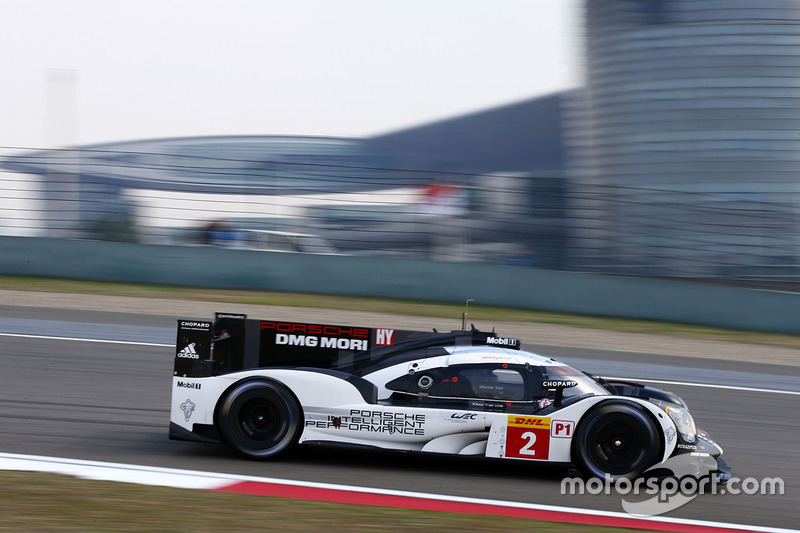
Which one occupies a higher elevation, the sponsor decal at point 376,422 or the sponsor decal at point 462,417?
the sponsor decal at point 462,417

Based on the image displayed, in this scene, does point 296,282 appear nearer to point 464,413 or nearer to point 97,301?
point 97,301

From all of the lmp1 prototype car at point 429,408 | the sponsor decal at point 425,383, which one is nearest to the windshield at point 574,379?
the lmp1 prototype car at point 429,408

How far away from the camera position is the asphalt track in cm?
574

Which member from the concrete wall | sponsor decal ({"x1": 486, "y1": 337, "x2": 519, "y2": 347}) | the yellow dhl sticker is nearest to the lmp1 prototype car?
the yellow dhl sticker

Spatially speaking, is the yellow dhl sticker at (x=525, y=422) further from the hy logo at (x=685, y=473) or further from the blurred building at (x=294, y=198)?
the blurred building at (x=294, y=198)

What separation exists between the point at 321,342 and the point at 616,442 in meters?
2.27

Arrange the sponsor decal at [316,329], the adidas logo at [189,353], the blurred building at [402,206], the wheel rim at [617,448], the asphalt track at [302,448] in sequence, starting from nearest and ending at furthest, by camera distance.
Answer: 1. the asphalt track at [302,448]
2. the wheel rim at [617,448]
3. the adidas logo at [189,353]
4. the sponsor decal at [316,329]
5. the blurred building at [402,206]

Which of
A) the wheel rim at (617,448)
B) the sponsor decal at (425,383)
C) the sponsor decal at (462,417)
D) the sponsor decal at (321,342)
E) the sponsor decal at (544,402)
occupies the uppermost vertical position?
the sponsor decal at (321,342)

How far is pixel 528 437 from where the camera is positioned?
580 cm

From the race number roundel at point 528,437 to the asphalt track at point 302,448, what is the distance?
24 cm

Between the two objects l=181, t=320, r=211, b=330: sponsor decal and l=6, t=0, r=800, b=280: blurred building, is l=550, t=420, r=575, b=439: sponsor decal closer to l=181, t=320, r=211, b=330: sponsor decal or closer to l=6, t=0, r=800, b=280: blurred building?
l=181, t=320, r=211, b=330: sponsor decal

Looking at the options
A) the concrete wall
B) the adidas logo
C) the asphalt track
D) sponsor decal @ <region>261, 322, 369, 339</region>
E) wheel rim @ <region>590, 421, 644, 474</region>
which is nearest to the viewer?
the asphalt track

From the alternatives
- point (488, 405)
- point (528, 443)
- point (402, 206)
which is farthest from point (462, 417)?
point (402, 206)

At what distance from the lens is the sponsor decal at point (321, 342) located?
634 centimetres
